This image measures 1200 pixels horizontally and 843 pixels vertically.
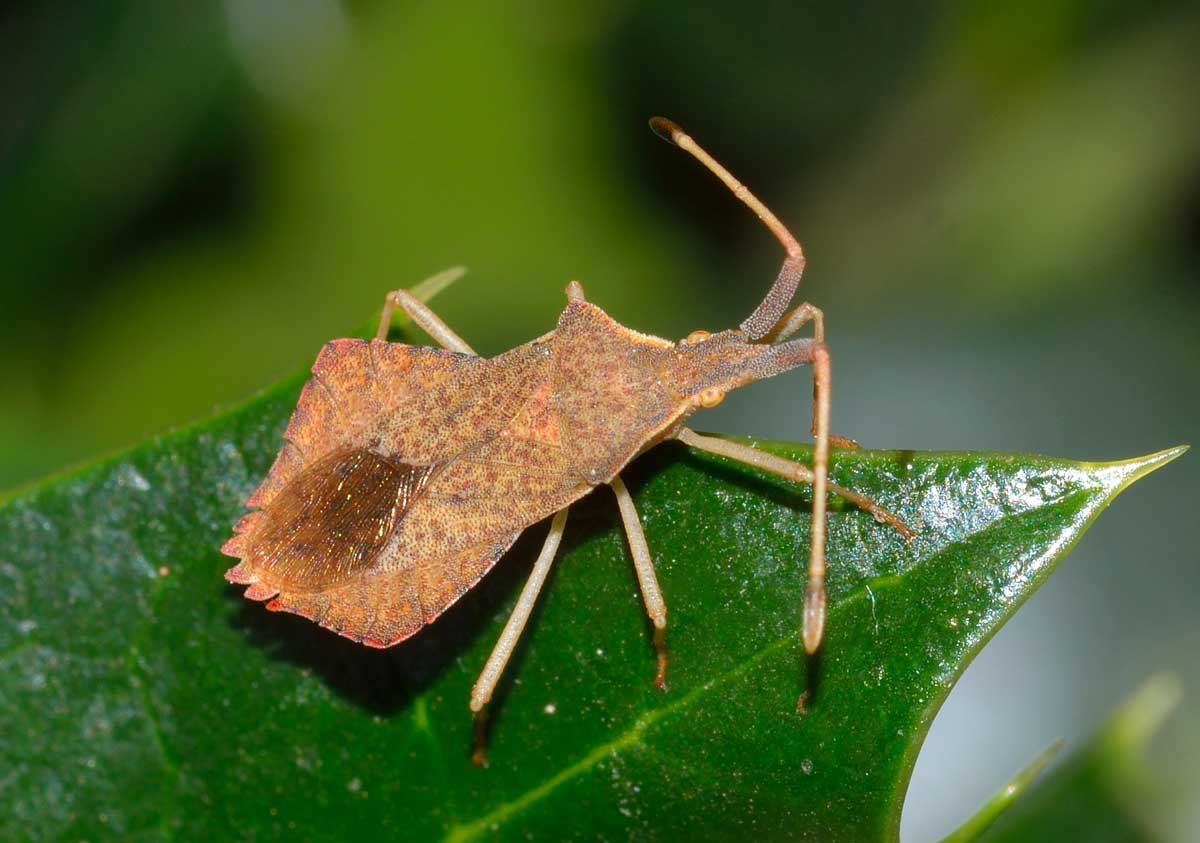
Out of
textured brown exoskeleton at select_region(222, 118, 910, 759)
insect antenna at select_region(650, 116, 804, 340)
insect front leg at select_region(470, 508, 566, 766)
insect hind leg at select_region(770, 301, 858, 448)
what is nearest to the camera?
insect front leg at select_region(470, 508, 566, 766)

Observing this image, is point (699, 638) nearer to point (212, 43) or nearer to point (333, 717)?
point (333, 717)

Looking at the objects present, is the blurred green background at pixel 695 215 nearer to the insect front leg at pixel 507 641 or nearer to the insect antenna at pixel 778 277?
the insect antenna at pixel 778 277

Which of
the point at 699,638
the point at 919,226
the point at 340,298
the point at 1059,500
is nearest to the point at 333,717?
the point at 699,638

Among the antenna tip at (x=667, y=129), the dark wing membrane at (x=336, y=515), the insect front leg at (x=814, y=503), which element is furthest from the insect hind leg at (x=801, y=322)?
the dark wing membrane at (x=336, y=515)

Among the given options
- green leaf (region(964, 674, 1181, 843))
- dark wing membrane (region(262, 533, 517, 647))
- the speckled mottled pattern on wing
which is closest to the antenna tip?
the speckled mottled pattern on wing

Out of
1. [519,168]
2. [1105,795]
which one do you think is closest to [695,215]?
[519,168]

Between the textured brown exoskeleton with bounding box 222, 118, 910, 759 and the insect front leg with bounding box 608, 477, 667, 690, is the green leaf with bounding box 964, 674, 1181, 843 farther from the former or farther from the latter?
the textured brown exoskeleton with bounding box 222, 118, 910, 759

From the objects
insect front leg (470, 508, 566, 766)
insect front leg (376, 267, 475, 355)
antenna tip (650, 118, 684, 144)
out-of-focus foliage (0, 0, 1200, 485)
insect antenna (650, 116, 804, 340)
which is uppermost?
out-of-focus foliage (0, 0, 1200, 485)
